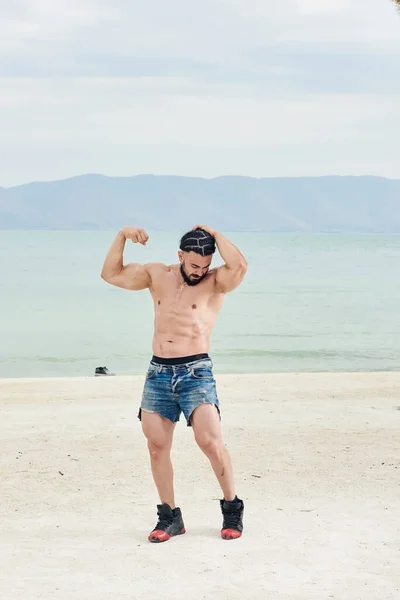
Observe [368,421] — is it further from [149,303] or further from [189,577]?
[149,303]

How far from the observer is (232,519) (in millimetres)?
5707

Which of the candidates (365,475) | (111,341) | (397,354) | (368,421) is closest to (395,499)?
(365,475)

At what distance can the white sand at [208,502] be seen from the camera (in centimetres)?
500

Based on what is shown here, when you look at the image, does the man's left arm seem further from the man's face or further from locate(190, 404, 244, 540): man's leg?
locate(190, 404, 244, 540): man's leg

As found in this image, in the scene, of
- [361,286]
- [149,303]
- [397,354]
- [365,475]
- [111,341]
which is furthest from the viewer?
[361,286]

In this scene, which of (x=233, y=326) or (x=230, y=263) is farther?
(x=233, y=326)

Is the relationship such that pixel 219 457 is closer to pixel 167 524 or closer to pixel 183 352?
pixel 167 524

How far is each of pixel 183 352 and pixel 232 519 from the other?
941 mm

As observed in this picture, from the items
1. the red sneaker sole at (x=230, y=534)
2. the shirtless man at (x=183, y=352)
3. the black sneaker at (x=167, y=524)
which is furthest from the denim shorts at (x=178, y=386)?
the red sneaker sole at (x=230, y=534)

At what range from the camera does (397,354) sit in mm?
23438

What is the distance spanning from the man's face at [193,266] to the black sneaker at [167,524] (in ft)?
4.05

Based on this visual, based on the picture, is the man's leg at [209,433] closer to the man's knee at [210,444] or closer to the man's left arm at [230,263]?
the man's knee at [210,444]

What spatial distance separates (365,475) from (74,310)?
96.2 feet

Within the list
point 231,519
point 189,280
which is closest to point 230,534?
point 231,519
